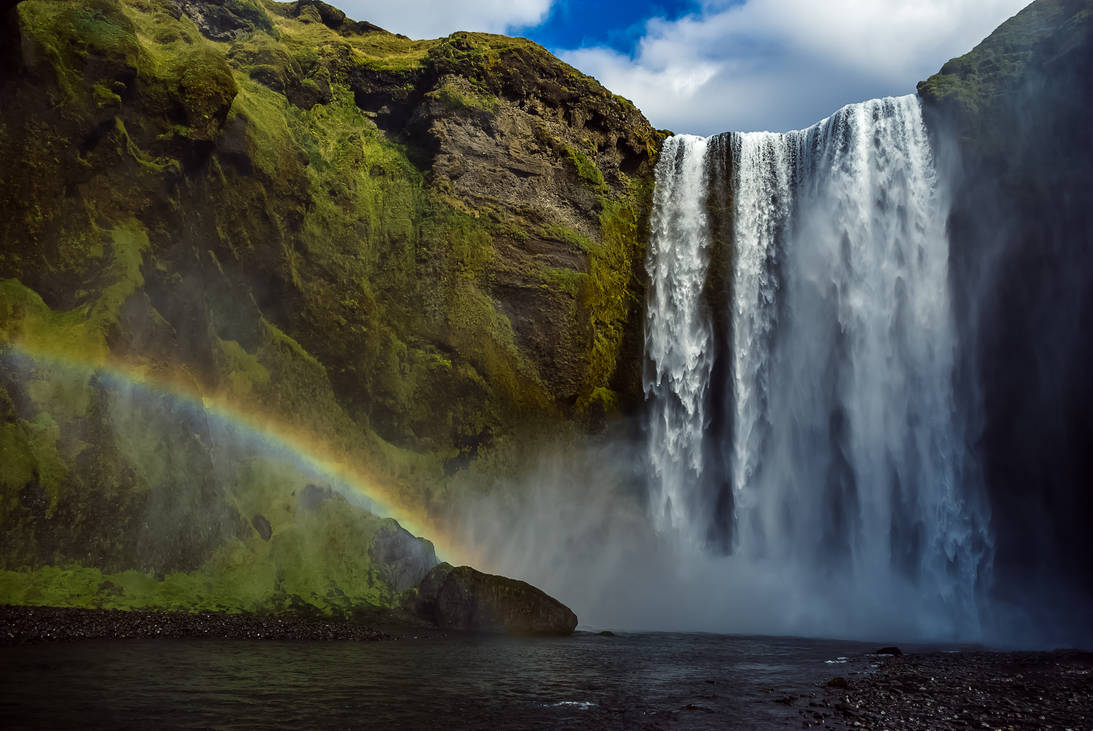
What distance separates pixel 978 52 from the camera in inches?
1346

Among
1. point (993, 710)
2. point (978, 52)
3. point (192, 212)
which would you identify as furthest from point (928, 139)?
point (192, 212)

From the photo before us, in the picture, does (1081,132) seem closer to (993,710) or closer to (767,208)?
(767,208)

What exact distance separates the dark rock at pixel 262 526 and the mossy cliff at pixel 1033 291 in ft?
101

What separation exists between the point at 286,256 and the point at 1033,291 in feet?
113

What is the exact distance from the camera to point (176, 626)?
69.5ft

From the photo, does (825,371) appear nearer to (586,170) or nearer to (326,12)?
(586,170)

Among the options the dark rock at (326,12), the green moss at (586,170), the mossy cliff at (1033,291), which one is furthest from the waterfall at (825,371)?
the dark rock at (326,12)

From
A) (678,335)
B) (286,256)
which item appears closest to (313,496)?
(286,256)

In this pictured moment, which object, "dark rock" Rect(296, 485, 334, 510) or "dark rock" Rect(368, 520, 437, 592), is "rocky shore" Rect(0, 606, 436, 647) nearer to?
"dark rock" Rect(368, 520, 437, 592)

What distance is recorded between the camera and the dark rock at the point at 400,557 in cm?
2808

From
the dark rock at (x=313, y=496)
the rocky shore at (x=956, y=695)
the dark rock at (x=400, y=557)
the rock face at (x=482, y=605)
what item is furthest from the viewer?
the dark rock at (x=313, y=496)

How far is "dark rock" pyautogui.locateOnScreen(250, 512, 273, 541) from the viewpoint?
27.8m

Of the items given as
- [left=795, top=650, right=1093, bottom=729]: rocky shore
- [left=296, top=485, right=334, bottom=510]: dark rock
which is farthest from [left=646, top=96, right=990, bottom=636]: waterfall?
[left=296, top=485, right=334, bottom=510]: dark rock

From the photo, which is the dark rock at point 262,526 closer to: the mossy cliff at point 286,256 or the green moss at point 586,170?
the mossy cliff at point 286,256
